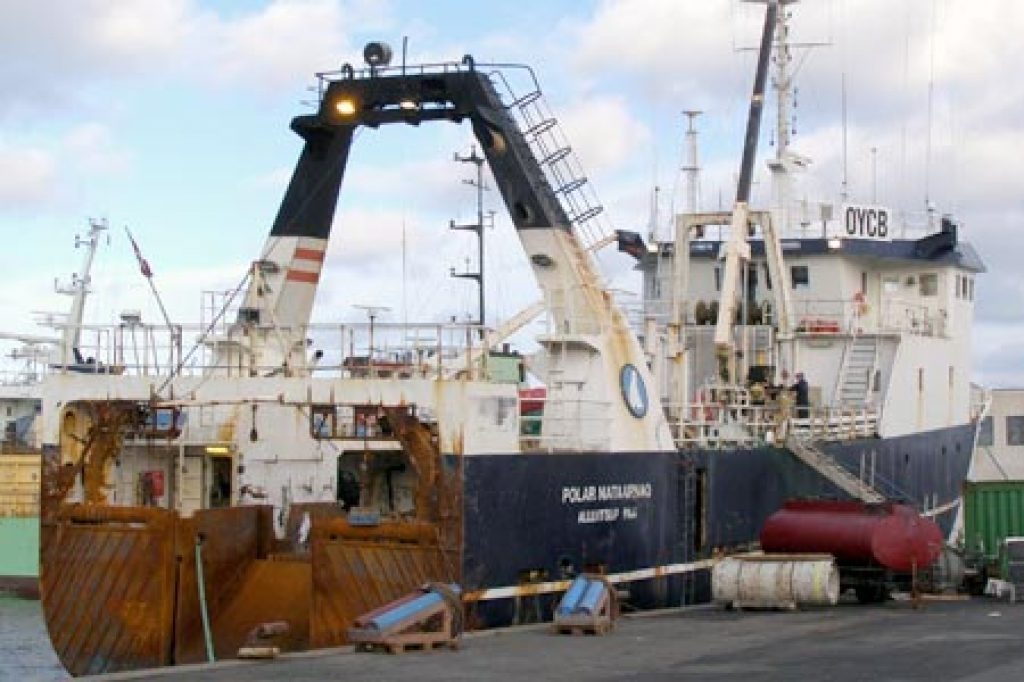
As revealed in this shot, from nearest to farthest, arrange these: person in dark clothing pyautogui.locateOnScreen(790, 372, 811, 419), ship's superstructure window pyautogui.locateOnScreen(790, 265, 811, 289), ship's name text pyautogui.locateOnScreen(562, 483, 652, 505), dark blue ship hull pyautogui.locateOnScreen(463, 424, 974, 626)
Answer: dark blue ship hull pyautogui.locateOnScreen(463, 424, 974, 626) < ship's name text pyautogui.locateOnScreen(562, 483, 652, 505) < person in dark clothing pyautogui.locateOnScreen(790, 372, 811, 419) < ship's superstructure window pyautogui.locateOnScreen(790, 265, 811, 289)

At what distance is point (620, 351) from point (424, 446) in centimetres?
416

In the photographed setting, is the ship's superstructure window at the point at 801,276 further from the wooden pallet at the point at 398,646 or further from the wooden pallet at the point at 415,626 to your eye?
the wooden pallet at the point at 398,646

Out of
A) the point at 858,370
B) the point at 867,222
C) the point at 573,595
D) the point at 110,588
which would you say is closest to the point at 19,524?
the point at 858,370

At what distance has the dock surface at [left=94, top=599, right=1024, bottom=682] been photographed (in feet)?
45.7

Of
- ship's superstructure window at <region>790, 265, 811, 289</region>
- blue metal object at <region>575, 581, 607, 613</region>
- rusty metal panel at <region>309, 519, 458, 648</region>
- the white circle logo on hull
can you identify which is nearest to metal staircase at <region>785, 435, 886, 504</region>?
the white circle logo on hull

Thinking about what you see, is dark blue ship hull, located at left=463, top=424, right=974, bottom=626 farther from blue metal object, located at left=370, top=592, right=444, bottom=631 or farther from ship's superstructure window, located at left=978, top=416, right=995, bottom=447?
ship's superstructure window, located at left=978, top=416, right=995, bottom=447

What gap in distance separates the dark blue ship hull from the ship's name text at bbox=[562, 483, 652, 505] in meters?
0.01

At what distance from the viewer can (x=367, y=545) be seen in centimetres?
1780

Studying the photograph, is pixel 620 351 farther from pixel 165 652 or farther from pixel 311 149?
pixel 165 652

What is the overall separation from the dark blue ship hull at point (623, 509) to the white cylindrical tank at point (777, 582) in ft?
4.52

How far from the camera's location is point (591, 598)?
693 inches

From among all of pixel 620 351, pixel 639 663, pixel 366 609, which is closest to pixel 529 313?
pixel 620 351

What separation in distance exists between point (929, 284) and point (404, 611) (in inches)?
835

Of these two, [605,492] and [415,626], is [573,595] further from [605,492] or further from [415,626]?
[605,492]
